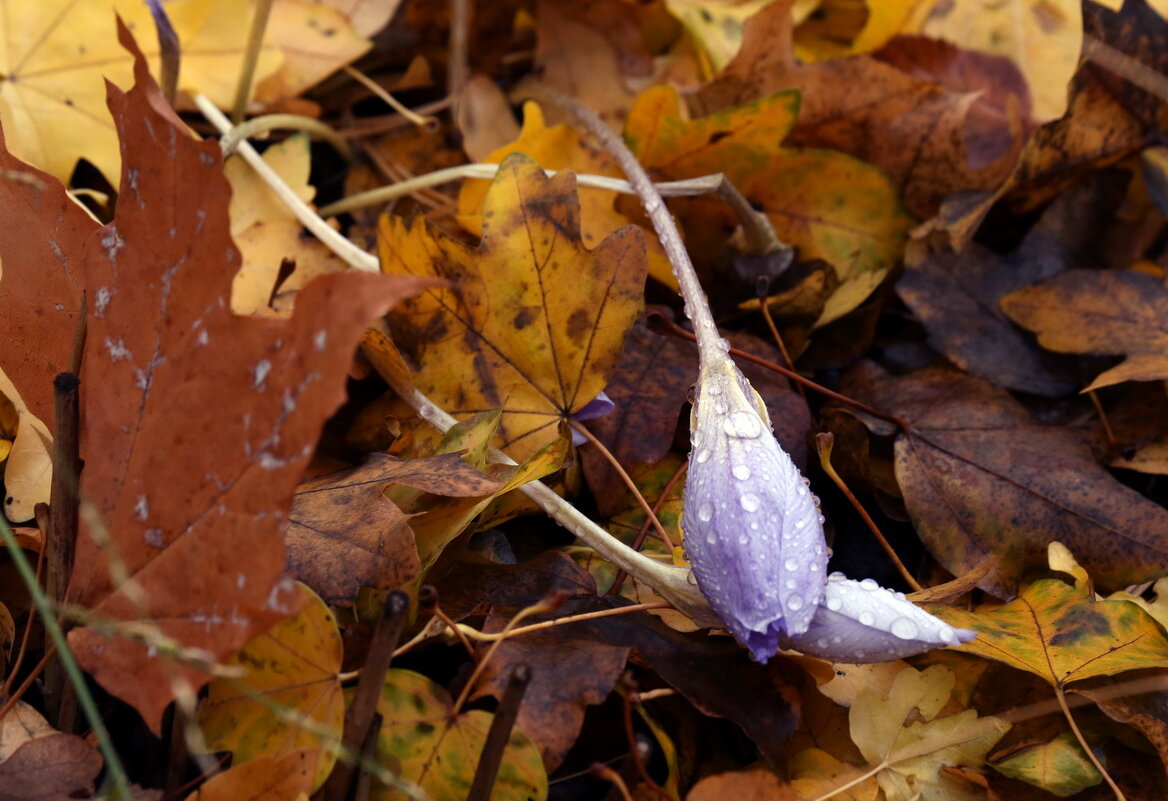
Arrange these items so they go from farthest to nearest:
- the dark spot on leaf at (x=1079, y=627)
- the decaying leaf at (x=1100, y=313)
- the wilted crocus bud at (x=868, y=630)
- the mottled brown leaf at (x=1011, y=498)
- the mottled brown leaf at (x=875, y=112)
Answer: the mottled brown leaf at (x=875, y=112) < the decaying leaf at (x=1100, y=313) < the mottled brown leaf at (x=1011, y=498) < the dark spot on leaf at (x=1079, y=627) < the wilted crocus bud at (x=868, y=630)

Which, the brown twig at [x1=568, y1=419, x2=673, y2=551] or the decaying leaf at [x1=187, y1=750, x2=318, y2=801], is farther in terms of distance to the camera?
the brown twig at [x1=568, y1=419, x2=673, y2=551]

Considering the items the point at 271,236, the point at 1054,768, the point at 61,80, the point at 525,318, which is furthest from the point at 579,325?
the point at 61,80

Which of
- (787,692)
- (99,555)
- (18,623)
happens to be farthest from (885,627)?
(18,623)

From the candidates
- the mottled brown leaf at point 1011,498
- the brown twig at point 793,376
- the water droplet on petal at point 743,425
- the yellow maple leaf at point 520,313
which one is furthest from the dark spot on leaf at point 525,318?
the mottled brown leaf at point 1011,498

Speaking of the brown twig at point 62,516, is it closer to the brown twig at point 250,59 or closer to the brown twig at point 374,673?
the brown twig at point 374,673

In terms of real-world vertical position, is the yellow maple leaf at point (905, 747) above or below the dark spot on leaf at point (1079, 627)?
below

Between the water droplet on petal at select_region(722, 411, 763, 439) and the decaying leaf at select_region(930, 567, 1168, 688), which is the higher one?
the water droplet on petal at select_region(722, 411, 763, 439)

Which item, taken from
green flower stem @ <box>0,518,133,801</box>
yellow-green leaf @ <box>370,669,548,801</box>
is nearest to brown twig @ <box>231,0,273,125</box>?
green flower stem @ <box>0,518,133,801</box>

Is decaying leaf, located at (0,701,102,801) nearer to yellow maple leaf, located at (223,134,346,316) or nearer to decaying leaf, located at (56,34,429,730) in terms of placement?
decaying leaf, located at (56,34,429,730)
